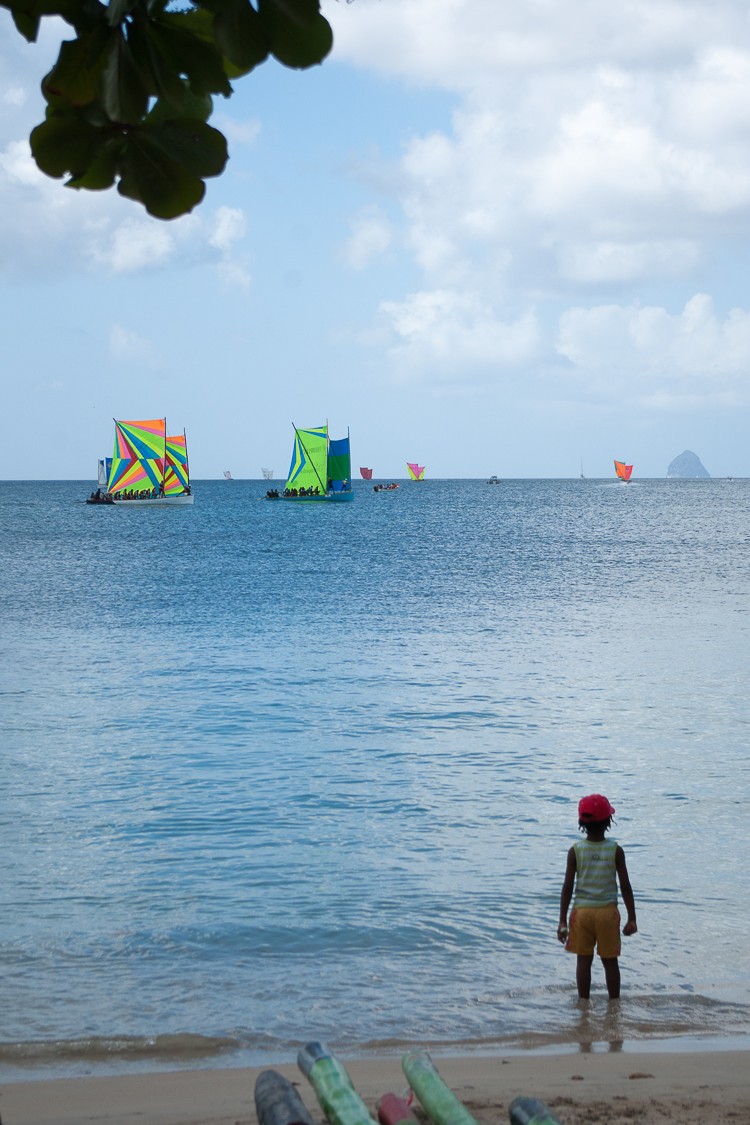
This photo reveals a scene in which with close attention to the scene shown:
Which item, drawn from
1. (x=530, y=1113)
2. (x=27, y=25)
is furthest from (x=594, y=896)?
(x=27, y=25)

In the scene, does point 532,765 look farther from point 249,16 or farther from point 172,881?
point 249,16

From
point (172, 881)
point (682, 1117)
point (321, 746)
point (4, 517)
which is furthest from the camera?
point (4, 517)

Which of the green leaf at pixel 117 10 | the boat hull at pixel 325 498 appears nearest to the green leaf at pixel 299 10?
the green leaf at pixel 117 10

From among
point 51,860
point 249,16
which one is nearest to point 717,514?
point 51,860

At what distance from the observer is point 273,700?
17.4 m

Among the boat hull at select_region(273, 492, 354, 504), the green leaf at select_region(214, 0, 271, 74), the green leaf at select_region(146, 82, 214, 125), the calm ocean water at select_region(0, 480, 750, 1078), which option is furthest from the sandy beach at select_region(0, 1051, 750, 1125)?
the boat hull at select_region(273, 492, 354, 504)

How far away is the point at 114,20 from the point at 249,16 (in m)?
0.26

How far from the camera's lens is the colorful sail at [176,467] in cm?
7694

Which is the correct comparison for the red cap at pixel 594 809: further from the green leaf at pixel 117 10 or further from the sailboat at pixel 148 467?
the sailboat at pixel 148 467

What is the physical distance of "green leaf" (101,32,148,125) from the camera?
7.12 ft

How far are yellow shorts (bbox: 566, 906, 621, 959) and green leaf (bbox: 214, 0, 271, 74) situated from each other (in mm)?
5351

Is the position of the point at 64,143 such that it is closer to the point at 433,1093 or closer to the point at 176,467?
the point at 433,1093

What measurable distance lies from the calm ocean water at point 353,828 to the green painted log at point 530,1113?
1586 millimetres

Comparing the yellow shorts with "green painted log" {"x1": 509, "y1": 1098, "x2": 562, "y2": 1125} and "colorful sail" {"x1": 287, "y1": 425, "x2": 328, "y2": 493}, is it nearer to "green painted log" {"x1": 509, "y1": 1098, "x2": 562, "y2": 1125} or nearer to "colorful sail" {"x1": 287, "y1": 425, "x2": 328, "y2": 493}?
"green painted log" {"x1": 509, "y1": 1098, "x2": 562, "y2": 1125}
